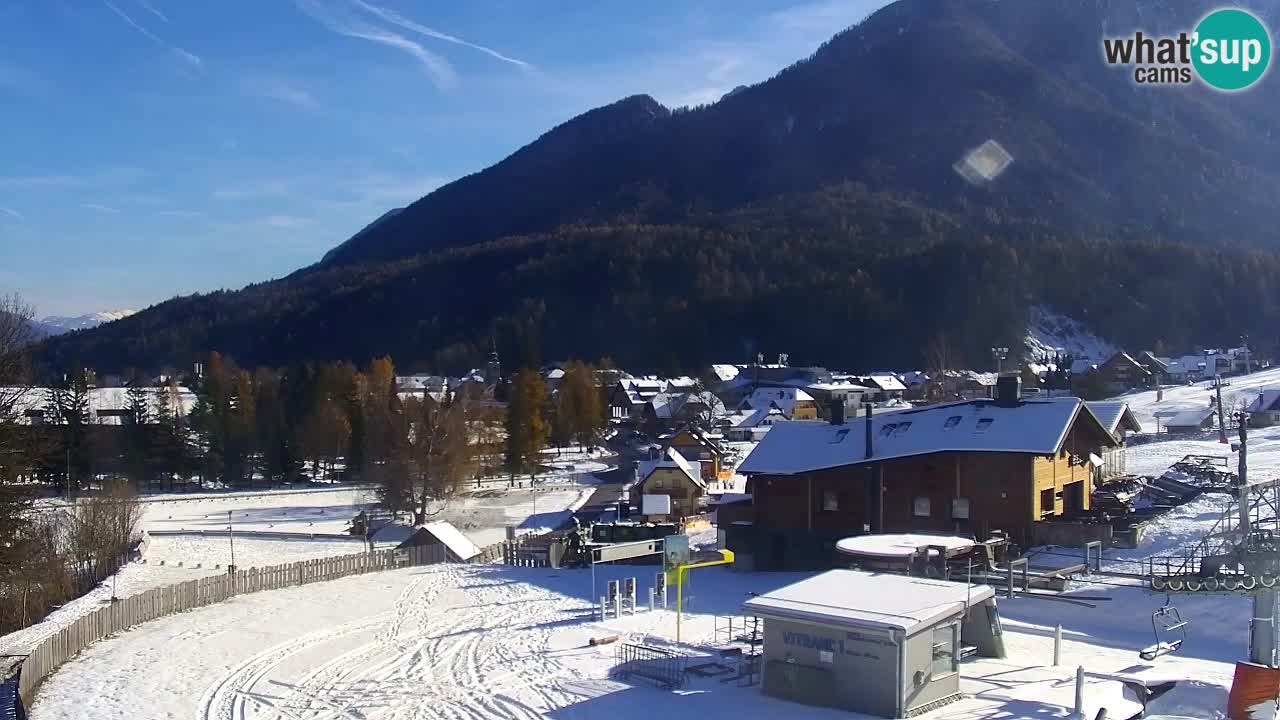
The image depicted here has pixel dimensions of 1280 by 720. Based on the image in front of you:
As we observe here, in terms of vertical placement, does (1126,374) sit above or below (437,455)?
above

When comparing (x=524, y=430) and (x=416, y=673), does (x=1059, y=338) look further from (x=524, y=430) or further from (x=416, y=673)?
(x=416, y=673)

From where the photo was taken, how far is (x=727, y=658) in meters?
21.7

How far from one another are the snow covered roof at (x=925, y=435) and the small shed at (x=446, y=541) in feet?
33.8

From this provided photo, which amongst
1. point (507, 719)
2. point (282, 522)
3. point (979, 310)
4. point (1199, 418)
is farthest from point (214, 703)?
point (979, 310)

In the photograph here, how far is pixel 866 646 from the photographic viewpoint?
1803 centimetres

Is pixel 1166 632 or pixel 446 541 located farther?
pixel 446 541

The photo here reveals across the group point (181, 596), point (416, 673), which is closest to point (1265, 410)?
point (416, 673)

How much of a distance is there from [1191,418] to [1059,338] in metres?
85.1

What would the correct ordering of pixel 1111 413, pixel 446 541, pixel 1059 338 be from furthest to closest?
pixel 1059 338, pixel 1111 413, pixel 446 541

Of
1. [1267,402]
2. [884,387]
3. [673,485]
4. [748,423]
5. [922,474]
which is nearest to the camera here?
[922,474]

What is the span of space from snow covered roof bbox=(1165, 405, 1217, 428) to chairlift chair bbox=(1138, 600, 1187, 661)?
42.1m

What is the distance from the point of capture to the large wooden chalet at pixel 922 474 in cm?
3083

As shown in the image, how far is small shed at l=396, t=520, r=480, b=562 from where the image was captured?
36.7 meters

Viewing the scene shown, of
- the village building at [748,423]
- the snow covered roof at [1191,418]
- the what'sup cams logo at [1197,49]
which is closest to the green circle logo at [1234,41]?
the what'sup cams logo at [1197,49]
